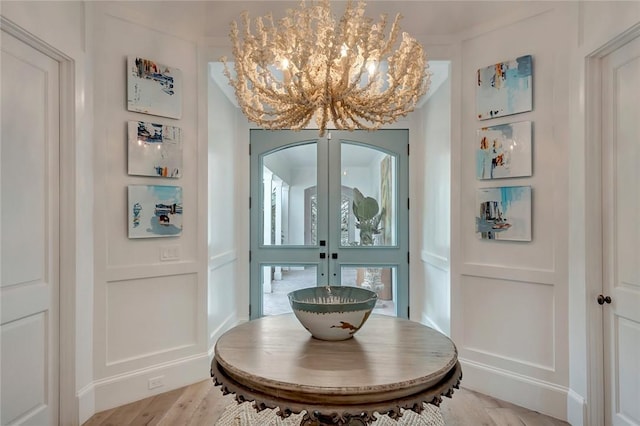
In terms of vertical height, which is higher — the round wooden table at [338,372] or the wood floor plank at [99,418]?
the round wooden table at [338,372]

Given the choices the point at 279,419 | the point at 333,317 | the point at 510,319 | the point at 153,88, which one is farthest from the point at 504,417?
the point at 153,88

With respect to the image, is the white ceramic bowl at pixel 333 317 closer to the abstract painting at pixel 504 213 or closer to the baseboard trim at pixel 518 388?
the abstract painting at pixel 504 213

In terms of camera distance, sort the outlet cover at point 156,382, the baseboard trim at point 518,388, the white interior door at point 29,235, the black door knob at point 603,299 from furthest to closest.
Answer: the outlet cover at point 156,382 → the baseboard trim at point 518,388 → the black door knob at point 603,299 → the white interior door at point 29,235

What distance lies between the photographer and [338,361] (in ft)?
4.34

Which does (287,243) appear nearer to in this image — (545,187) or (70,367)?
(70,367)

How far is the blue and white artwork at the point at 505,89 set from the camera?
2.50 meters

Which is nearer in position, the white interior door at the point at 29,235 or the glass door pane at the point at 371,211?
the white interior door at the point at 29,235

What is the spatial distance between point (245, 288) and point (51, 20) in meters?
2.84

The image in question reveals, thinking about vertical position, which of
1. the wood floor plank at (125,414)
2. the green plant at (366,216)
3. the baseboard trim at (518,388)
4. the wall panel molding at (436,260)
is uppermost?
the green plant at (366,216)

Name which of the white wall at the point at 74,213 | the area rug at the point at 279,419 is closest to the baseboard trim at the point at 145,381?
the white wall at the point at 74,213

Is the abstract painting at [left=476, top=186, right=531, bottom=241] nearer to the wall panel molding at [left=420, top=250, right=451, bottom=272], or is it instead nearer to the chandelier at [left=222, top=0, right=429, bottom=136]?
the wall panel molding at [left=420, top=250, right=451, bottom=272]

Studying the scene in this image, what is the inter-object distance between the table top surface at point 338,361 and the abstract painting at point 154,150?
1.45 meters

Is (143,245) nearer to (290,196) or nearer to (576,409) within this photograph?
(290,196)

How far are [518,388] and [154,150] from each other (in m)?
3.00
